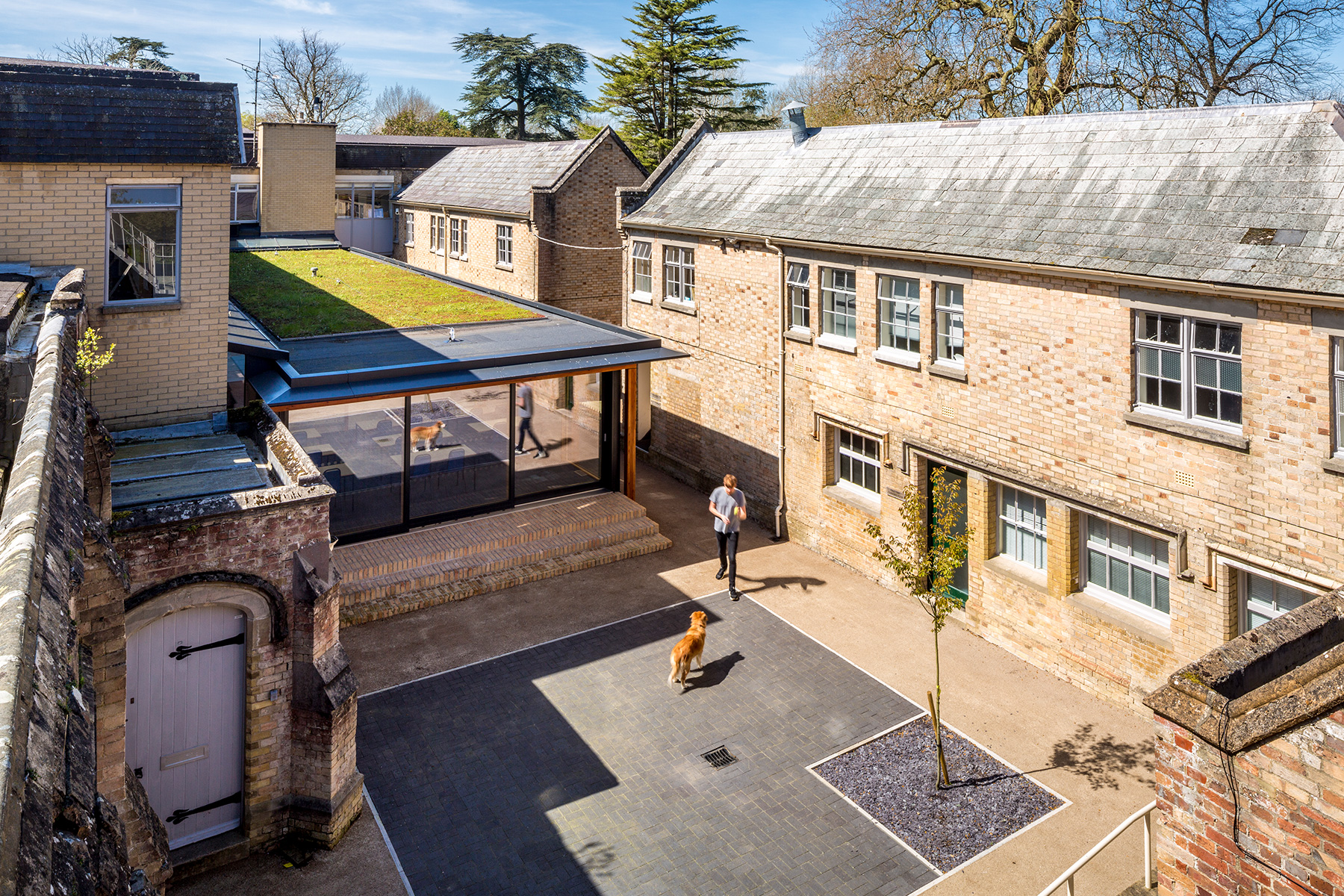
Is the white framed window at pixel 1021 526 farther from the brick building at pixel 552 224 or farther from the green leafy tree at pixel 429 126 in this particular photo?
the green leafy tree at pixel 429 126

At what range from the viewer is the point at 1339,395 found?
952cm

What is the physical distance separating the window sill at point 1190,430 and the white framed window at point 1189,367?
0.48 feet

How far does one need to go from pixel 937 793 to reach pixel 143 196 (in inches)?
464

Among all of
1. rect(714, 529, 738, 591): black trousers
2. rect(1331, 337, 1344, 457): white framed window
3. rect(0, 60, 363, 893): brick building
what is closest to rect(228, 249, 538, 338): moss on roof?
rect(0, 60, 363, 893): brick building

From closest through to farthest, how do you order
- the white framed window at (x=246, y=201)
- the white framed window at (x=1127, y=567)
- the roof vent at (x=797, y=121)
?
the white framed window at (x=1127, y=567)
the roof vent at (x=797, y=121)
the white framed window at (x=246, y=201)

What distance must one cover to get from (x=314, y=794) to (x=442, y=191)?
97.3 ft

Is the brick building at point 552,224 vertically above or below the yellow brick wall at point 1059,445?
above

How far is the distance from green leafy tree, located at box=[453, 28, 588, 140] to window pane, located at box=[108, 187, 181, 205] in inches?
1908

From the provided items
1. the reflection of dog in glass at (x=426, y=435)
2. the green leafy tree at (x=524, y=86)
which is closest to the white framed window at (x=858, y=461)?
the reflection of dog in glass at (x=426, y=435)

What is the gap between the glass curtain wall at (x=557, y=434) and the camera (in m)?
17.3

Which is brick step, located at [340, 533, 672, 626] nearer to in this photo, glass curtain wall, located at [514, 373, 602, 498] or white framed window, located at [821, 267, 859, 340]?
glass curtain wall, located at [514, 373, 602, 498]

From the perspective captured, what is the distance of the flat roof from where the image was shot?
45.6 feet

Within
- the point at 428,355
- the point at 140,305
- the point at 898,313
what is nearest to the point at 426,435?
the point at 428,355

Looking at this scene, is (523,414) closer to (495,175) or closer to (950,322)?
(950,322)
